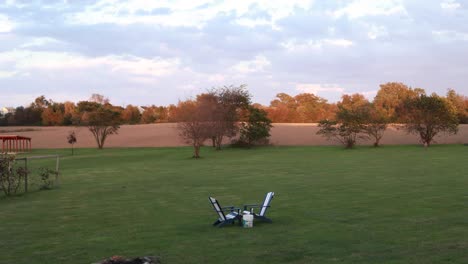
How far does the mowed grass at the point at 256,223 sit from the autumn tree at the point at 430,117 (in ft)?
108

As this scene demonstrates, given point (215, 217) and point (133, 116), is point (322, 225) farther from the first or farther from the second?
point (133, 116)

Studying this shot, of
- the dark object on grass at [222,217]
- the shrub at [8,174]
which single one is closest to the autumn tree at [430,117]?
the shrub at [8,174]

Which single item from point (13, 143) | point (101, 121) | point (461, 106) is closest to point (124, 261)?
point (101, 121)

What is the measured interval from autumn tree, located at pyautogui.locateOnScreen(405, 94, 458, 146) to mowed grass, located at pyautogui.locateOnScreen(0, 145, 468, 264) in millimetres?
33046

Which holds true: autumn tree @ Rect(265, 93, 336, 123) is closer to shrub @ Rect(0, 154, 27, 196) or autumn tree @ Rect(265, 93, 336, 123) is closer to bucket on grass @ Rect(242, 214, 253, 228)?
shrub @ Rect(0, 154, 27, 196)

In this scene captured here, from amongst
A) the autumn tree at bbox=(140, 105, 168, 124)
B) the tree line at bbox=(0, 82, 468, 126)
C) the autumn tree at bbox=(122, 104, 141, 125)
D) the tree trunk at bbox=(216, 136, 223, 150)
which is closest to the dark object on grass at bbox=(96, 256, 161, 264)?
the tree trunk at bbox=(216, 136, 223, 150)

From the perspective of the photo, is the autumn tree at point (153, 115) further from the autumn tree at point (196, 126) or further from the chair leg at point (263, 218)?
the chair leg at point (263, 218)

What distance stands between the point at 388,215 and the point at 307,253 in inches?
184

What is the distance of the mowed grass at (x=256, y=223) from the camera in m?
10.7

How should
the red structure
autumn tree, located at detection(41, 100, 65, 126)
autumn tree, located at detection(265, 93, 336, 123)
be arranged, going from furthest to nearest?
1. autumn tree, located at detection(41, 100, 65, 126)
2. autumn tree, located at detection(265, 93, 336, 123)
3. the red structure

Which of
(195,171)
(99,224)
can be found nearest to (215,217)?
(99,224)

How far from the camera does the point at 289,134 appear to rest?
266 feet

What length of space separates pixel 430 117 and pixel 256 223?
4723 centimetres

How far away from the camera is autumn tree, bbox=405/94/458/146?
5722 centimetres
